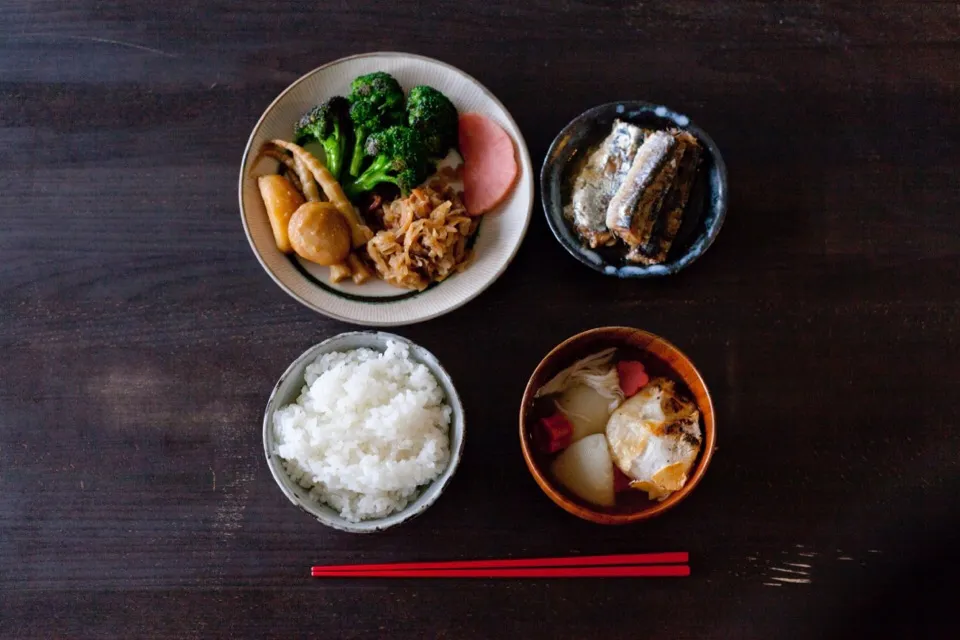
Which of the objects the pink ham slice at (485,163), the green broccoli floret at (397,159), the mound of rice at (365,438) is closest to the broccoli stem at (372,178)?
the green broccoli floret at (397,159)

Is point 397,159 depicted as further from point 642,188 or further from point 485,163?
point 642,188

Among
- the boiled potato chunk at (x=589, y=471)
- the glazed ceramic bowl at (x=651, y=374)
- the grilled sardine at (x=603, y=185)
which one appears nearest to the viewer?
the glazed ceramic bowl at (x=651, y=374)

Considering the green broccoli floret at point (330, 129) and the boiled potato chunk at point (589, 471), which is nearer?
the boiled potato chunk at point (589, 471)

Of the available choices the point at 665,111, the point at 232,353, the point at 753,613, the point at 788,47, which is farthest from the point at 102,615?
the point at 788,47

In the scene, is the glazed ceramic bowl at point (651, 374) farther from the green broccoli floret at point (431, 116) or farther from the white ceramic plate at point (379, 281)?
the green broccoli floret at point (431, 116)

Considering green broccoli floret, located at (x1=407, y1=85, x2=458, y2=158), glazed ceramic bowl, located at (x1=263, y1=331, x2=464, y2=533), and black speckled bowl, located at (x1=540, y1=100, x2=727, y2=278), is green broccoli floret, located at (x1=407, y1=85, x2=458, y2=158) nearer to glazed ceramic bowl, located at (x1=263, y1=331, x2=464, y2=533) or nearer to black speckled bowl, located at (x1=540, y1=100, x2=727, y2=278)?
black speckled bowl, located at (x1=540, y1=100, x2=727, y2=278)

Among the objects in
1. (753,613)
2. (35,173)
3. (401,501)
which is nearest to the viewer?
(401,501)

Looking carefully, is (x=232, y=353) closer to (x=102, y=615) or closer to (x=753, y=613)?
(x=102, y=615)

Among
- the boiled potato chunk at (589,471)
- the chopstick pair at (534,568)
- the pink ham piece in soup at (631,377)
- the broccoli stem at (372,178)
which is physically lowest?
the chopstick pair at (534,568)
